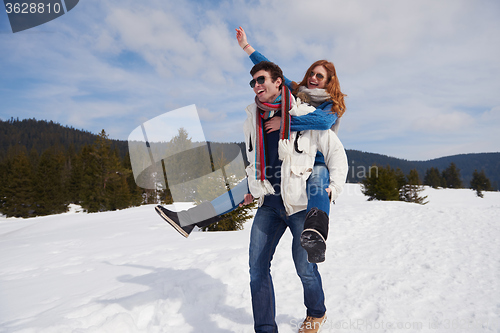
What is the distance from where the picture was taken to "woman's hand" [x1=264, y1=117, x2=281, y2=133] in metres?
2.15

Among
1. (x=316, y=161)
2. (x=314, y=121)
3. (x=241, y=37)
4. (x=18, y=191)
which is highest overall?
(x=241, y=37)

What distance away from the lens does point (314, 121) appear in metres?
2.03

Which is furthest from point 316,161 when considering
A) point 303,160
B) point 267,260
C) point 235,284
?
point 235,284

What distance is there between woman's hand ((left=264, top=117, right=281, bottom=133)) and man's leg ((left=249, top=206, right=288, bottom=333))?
64cm

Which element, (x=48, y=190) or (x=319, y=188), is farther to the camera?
(x=48, y=190)

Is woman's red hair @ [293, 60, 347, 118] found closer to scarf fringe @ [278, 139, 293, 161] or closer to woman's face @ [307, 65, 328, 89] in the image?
woman's face @ [307, 65, 328, 89]

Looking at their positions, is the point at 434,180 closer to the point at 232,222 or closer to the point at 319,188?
the point at 232,222

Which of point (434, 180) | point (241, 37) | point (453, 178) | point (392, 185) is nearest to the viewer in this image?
point (241, 37)

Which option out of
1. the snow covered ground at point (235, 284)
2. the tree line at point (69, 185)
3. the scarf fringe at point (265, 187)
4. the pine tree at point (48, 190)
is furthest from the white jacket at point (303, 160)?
the pine tree at point (48, 190)

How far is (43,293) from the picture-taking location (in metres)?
3.51

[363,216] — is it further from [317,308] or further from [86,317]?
[86,317]

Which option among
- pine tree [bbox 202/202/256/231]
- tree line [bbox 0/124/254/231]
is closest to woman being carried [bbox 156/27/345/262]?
pine tree [bbox 202/202/256/231]

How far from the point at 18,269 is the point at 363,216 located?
27.0 ft

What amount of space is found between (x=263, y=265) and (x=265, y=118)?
3.90 ft
